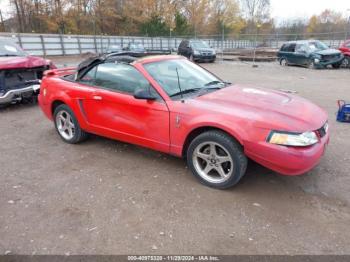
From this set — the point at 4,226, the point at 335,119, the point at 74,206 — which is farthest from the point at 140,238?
the point at 335,119

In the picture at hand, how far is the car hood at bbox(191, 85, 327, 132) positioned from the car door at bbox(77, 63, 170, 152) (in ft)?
1.91

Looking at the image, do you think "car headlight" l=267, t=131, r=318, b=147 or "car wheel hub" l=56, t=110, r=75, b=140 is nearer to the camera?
"car headlight" l=267, t=131, r=318, b=147

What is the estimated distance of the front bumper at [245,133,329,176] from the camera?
2.91 m

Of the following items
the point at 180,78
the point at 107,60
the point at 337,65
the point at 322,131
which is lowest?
the point at 337,65

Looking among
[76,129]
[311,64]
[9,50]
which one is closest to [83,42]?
[311,64]

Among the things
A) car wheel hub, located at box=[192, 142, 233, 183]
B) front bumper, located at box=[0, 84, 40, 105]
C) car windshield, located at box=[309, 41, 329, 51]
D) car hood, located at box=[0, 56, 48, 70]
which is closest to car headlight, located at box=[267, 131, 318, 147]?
car wheel hub, located at box=[192, 142, 233, 183]

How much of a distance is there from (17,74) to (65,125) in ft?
10.8

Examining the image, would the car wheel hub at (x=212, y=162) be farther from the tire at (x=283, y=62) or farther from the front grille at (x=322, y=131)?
the tire at (x=283, y=62)

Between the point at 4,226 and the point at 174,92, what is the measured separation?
239cm

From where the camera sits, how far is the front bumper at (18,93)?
6665 mm

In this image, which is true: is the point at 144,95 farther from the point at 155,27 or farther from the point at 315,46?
the point at 155,27

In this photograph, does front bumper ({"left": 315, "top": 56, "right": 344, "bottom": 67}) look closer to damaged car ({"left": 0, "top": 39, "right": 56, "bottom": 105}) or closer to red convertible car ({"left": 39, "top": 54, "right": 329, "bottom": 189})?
red convertible car ({"left": 39, "top": 54, "right": 329, "bottom": 189})

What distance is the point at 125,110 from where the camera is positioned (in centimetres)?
392

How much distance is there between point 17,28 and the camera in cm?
3475
